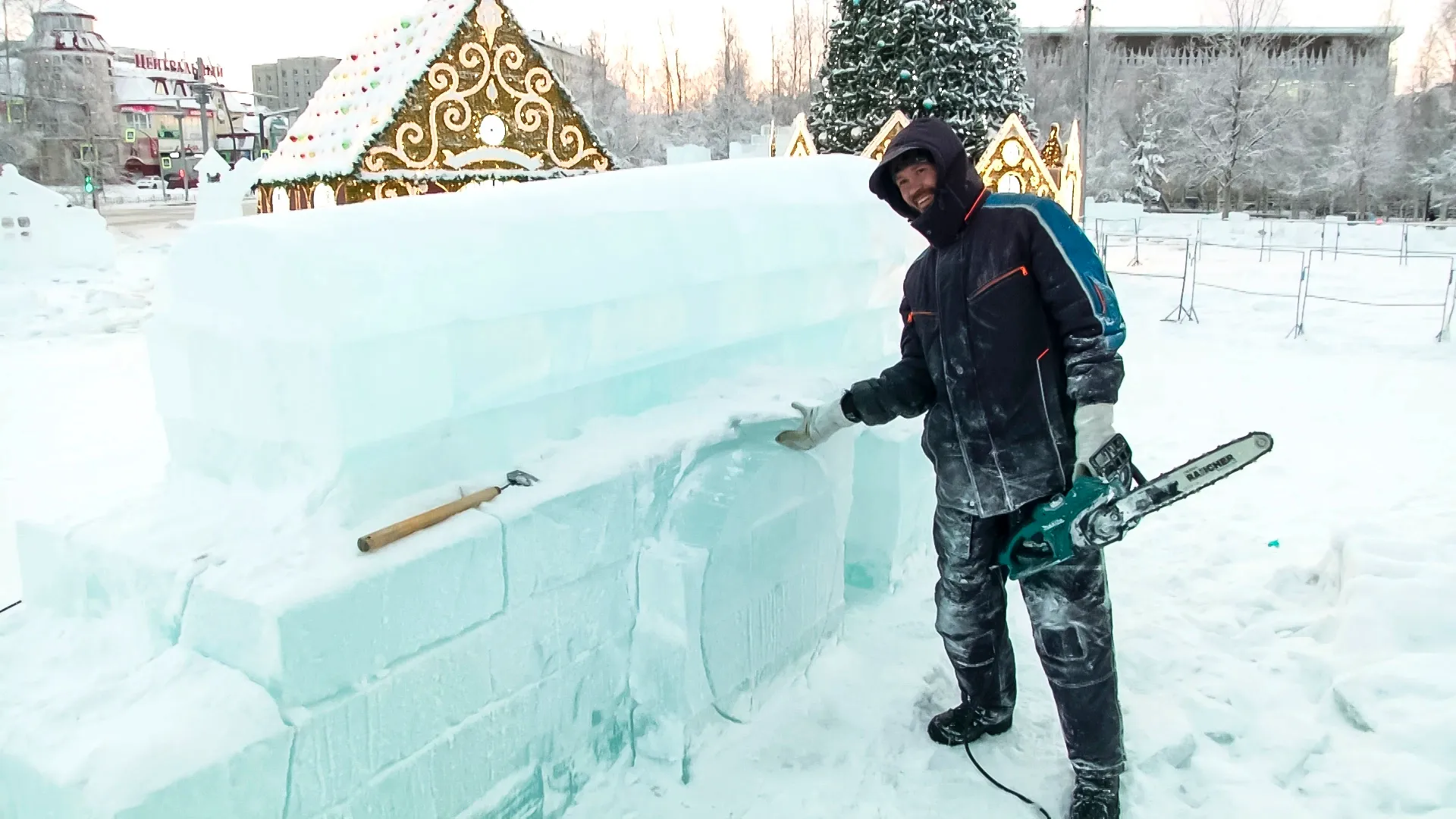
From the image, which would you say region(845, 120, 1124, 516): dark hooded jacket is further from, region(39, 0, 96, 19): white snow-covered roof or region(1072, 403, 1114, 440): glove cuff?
region(39, 0, 96, 19): white snow-covered roof

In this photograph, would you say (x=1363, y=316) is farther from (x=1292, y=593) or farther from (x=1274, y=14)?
(x=1274, y=14)

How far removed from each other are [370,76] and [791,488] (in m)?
3.44

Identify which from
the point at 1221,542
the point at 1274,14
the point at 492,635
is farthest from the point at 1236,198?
the point at 492,635

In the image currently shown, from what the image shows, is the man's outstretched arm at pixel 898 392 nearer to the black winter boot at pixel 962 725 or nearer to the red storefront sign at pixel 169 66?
the black winter boot at pixel 962 725

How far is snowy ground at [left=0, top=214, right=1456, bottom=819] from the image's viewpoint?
7.25 feet

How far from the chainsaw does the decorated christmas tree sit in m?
9.58

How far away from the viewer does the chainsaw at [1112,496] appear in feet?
6.55

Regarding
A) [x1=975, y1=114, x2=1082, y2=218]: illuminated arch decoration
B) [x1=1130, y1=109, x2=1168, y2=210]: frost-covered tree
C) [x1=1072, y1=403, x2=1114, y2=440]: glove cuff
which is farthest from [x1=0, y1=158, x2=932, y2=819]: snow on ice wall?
[x1=1130, y1=109, x2=1168, y2=210]: frost-covered tree

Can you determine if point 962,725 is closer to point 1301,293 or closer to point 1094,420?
point 1094,420

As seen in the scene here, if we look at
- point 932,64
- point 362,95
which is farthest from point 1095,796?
point 932,64

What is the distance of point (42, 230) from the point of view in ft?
42.3

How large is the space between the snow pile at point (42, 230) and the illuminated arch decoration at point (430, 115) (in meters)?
10.9

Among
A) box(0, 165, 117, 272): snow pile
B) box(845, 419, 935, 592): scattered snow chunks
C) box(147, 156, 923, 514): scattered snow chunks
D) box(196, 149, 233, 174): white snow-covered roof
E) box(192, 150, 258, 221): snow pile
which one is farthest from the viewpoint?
box(196, 149, 233, 174): white snow-covered roof

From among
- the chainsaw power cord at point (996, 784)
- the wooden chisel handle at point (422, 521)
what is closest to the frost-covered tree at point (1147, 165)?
the chainsaw power cord at point (996, 784)
